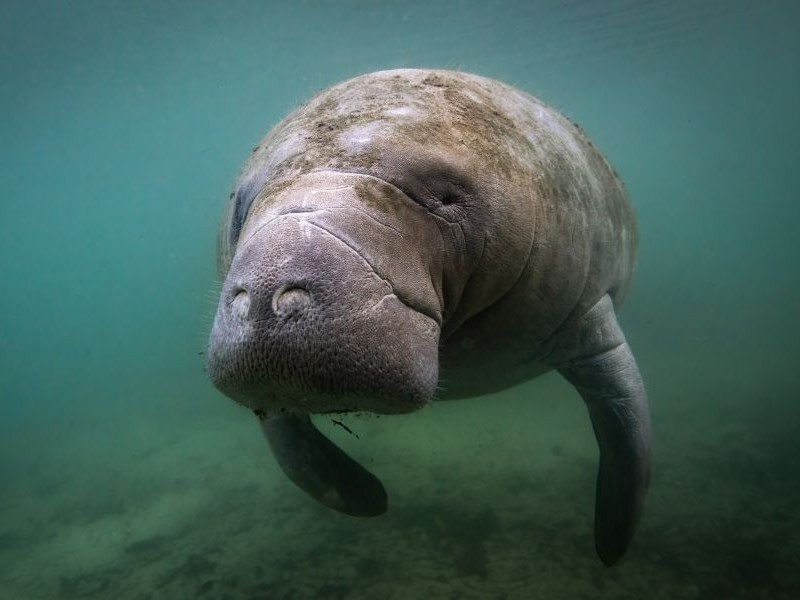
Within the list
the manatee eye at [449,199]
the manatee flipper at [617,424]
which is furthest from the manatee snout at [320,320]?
the manatee flipper at [617,424]

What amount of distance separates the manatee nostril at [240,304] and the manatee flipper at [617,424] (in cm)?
242

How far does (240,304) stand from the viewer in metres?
1.51

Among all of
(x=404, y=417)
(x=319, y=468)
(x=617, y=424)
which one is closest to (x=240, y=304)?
(x=319, y=468)

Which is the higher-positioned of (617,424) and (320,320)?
(320,320)

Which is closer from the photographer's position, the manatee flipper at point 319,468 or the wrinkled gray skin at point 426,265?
the wrinkled gray skin at point 426,265

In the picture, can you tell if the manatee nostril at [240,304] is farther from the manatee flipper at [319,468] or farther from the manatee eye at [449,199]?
the manatee flipper at [319,468]

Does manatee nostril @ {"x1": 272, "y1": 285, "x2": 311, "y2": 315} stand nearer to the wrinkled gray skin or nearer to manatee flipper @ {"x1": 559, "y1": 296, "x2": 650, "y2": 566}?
the wrinkled gray skin

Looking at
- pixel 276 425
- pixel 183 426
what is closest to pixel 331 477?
pixel 276 425

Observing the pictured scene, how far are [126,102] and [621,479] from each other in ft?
79.0

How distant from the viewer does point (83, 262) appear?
88688mm

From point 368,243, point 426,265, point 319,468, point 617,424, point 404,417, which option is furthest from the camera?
point 404,417

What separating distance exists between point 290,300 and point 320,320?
0.29 feet

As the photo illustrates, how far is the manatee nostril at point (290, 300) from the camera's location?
1432 mm

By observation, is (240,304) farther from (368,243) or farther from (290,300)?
(368,243)
